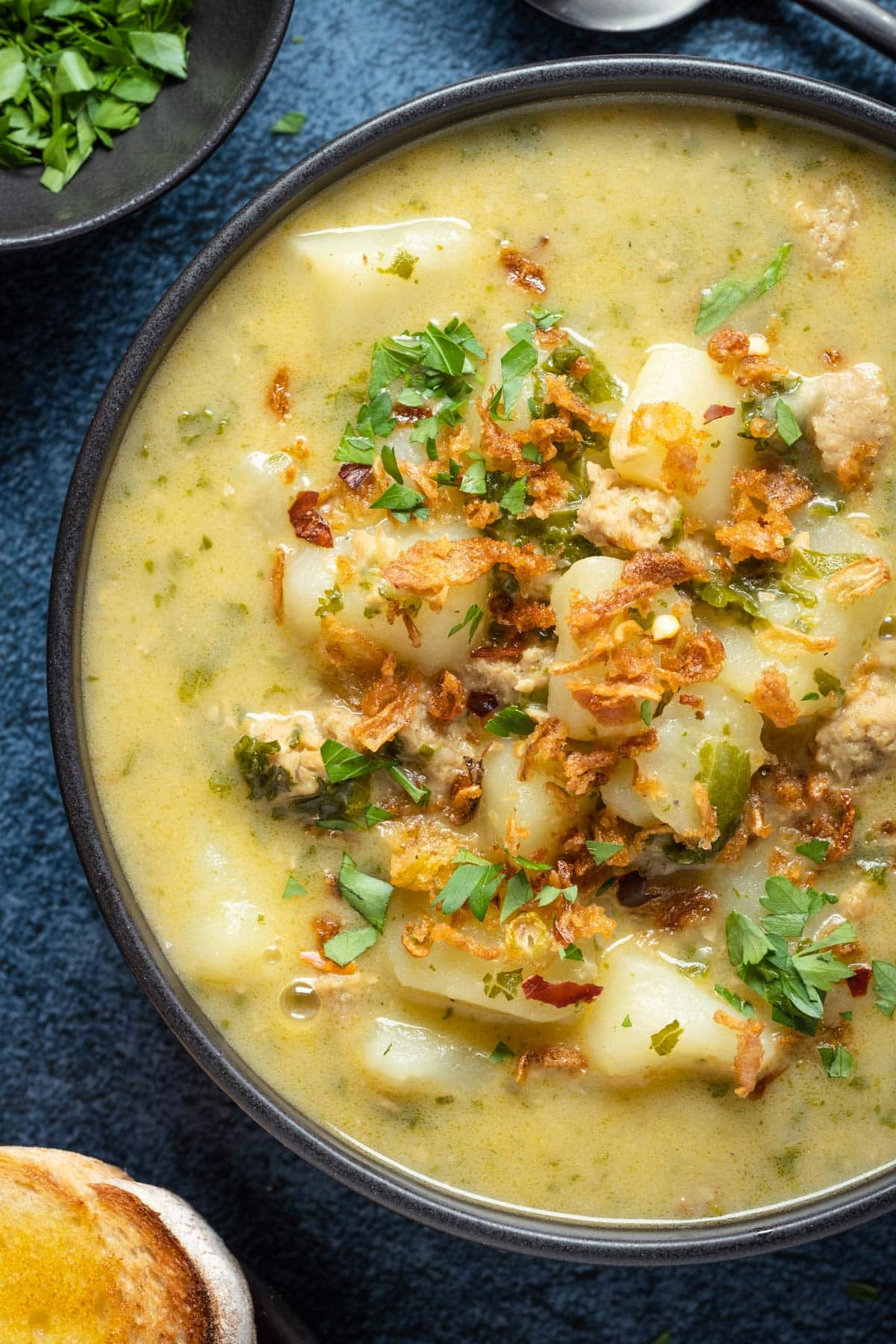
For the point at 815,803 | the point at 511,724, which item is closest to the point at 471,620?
the point at 511,724

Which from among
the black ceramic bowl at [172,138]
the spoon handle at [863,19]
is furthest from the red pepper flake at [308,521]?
the spoon handle at [863,19]

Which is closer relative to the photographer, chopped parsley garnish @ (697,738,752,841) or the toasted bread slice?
chopped parsley garnish @ (697,738,752,841)

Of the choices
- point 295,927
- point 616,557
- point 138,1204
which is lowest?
point 138,1204

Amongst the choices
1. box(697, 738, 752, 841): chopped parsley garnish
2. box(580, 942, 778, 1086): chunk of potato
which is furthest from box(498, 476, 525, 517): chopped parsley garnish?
box(580, 942, 778, 1086): chunk of potato

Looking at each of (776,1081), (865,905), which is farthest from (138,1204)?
(865,905)

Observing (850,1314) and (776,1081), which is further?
(850,1314)

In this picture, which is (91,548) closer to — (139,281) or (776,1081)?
(139,281)

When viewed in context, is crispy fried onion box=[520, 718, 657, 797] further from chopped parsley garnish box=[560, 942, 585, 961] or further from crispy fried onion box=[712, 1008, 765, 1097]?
crispy fried onion box=[712, 1008, 765, 1097]
